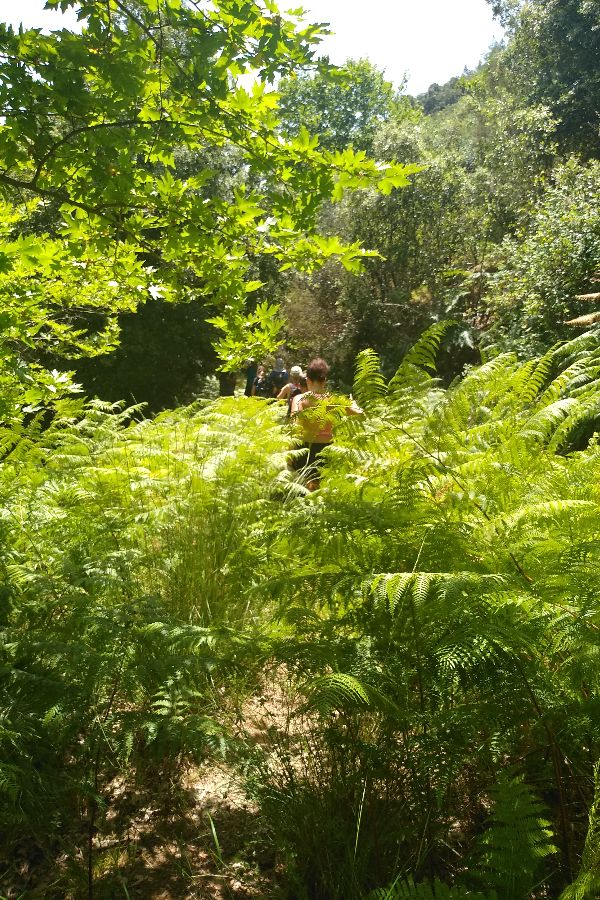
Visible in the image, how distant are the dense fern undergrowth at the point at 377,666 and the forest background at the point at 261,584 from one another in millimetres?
14

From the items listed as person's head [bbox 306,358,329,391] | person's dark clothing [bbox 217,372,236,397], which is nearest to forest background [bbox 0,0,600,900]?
person's head [bbox 306,358,329,391]

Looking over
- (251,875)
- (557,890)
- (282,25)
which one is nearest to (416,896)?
(557,890)

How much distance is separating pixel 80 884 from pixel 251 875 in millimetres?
594

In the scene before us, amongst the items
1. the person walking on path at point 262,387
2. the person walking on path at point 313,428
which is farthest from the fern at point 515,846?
the person walking on path at point 262,387

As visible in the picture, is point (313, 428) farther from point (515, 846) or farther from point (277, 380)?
point (277, 380)

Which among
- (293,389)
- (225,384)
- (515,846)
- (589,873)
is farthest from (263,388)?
(589,873)

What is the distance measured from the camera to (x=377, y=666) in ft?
7.00

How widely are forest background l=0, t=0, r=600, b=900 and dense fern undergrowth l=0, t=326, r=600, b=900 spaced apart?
14 mm

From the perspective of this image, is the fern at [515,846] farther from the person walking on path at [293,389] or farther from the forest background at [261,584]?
the person walking on path at [293,389]

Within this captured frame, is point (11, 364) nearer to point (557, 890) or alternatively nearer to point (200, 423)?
point (200, 423)

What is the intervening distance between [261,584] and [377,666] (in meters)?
0.48

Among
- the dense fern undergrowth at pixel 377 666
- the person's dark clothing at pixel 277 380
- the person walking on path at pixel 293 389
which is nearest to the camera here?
the dense fern undergrowth at pixel 377 666

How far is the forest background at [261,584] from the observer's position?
198cm

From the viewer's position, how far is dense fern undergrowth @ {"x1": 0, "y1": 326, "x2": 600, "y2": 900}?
1.91 m
